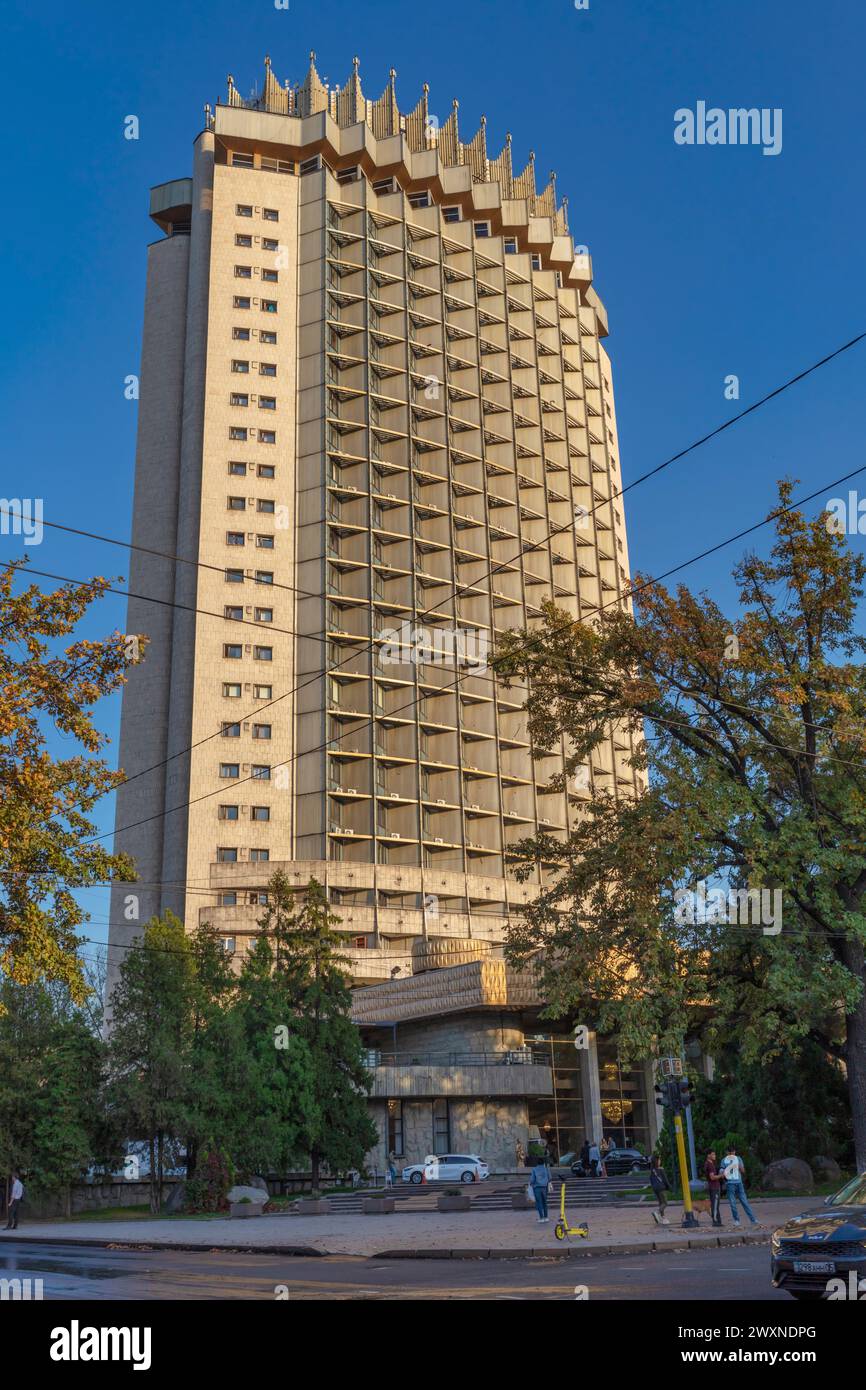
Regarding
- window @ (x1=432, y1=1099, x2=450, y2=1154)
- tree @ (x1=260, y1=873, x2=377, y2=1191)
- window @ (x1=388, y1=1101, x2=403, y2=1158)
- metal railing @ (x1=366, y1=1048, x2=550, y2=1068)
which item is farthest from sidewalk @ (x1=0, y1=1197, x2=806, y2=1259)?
metal railing @ (x1=366, y1=1048, x2=550, y2=1068)

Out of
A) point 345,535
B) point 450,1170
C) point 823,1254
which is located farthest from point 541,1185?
point 345,535

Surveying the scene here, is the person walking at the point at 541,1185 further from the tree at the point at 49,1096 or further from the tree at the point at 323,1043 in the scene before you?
the tree at the point at 49,1096

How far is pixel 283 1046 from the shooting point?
146 feet

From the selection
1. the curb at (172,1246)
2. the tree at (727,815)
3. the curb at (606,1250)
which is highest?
the tree at (727,815)

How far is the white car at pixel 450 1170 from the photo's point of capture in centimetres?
4870

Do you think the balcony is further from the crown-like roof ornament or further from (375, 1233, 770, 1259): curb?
the crown-like roof ornament

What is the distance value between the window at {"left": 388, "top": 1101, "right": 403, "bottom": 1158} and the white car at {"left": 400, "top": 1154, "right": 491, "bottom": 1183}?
512 centimetres

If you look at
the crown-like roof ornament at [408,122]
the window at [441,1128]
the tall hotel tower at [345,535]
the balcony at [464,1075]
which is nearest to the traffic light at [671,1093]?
the balcony at [464,1075]

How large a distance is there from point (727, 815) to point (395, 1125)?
35075mm

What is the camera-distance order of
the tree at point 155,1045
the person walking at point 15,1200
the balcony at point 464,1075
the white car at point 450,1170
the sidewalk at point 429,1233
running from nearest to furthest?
the sidewalk at point 429,1233, the person walking at point 15,1200, the tree at point 155,1045, the white car at point 450,1170, the balcony at point 464,1075

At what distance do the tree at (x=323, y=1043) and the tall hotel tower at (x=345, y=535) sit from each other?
1572 centimetres

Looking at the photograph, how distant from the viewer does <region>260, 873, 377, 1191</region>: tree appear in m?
44.9

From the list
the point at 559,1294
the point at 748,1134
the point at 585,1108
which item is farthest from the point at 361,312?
the point at 559,1294
